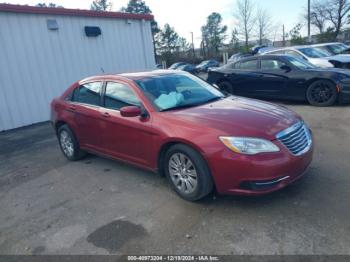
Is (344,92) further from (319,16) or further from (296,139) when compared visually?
(319,16)

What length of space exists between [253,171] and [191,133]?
0.79 metres

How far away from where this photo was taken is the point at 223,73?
10367 millimetres

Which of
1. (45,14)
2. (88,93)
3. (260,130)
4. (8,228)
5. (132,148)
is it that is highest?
(45,14)

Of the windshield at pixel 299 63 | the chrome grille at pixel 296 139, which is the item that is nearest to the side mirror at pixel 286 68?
the windshield at pixel 299 63

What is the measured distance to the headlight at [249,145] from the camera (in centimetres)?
327

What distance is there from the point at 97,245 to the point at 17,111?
25.1ft

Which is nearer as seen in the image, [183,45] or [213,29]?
[183,45]

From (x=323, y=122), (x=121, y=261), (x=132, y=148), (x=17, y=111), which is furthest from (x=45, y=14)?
(x=121, y=261)

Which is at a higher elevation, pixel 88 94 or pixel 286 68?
pixel 88 94

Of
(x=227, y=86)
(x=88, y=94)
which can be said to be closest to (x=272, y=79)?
(x=227, y=86)

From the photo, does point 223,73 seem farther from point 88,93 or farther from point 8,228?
point 8,228

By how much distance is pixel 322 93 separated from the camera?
832 centimetres

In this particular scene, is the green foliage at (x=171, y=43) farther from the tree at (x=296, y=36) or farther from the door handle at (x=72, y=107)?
the door handle at (x=72, y=107)

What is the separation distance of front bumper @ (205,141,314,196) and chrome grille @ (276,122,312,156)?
0.08 m
